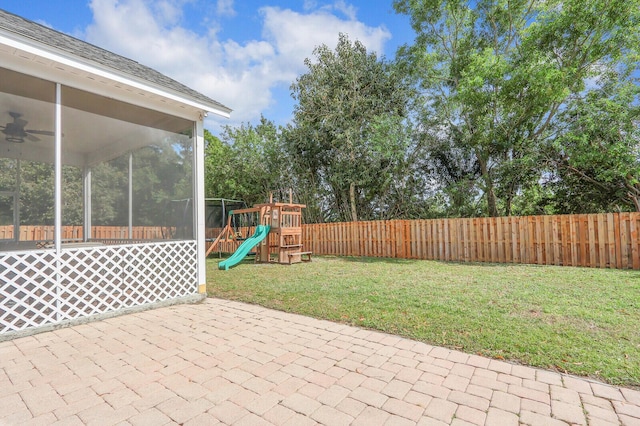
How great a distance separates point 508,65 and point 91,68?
31.5 feet

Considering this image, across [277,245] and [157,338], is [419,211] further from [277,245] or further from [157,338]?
[157,338]

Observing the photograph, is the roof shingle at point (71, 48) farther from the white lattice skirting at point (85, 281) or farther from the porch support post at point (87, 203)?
the porch support post at point (87, 203)

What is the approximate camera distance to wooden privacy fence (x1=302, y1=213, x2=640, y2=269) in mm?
7121

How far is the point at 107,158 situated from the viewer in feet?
21.0

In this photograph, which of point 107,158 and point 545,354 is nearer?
point 545,354

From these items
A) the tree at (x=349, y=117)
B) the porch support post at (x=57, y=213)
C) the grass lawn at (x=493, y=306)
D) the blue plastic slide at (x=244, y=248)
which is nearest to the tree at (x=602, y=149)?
the grass lawn at (x=493, y=306)

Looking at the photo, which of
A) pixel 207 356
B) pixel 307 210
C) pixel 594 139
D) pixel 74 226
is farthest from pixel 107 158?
pixel 594 139

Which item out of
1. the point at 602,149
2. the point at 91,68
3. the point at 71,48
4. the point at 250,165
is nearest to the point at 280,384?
the point at 91,68

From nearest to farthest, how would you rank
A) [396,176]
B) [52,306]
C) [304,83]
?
[52,306], [396,176], [304,83]

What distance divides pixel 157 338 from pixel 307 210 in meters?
11.6

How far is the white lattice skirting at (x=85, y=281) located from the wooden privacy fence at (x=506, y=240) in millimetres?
7089

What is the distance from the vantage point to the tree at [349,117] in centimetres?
1282

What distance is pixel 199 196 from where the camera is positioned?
5094 millimetres

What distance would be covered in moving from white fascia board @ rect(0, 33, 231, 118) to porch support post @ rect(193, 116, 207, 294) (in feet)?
1.59
